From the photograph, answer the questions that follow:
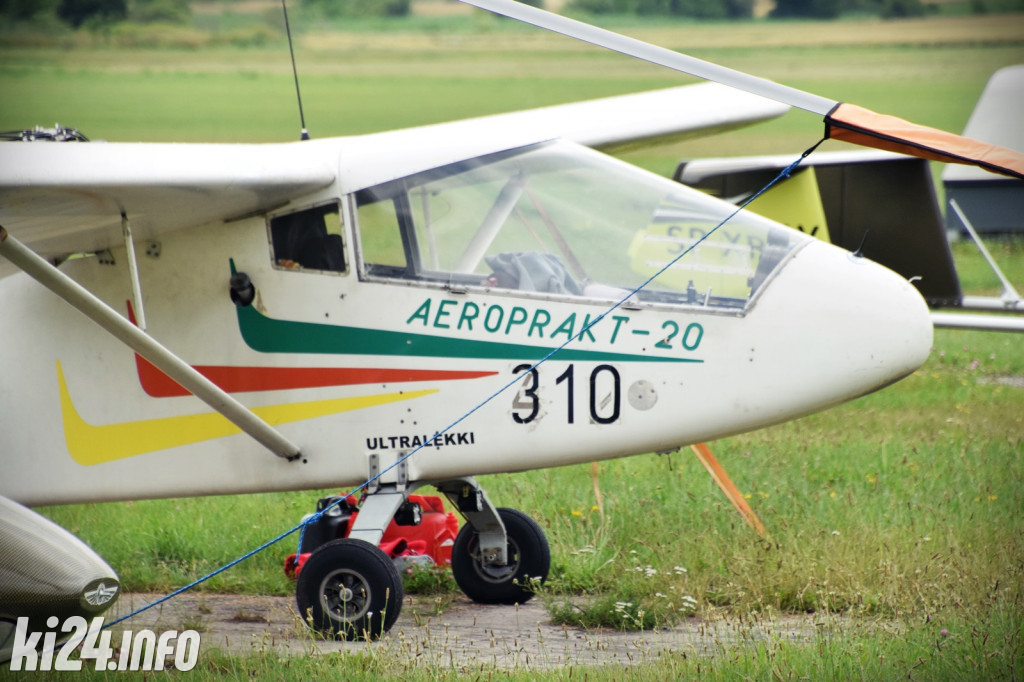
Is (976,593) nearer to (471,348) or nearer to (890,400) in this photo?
(471,348)

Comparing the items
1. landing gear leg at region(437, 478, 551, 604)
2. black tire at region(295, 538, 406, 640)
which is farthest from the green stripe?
landing gear leg at region(437, 478, 551, 604)

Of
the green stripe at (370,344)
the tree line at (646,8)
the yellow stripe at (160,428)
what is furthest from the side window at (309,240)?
the tree line at (646,8)

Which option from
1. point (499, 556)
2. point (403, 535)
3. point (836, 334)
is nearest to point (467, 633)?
point (499, 556)

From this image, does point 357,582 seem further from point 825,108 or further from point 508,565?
point 825,108

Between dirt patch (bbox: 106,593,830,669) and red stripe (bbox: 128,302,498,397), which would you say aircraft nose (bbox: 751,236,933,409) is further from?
red stripe (bbox: 128,302,498,397)

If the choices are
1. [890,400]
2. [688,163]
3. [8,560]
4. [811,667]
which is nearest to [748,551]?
[811,667]

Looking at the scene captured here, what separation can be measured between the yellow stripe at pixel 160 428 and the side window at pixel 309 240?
2.14 feet

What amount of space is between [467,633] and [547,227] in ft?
6.74

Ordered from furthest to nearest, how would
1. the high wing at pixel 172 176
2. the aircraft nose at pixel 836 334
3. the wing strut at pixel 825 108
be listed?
the aircraft nose at pixel 836 334, the high wing at pixel 172 176, the wing strut at pixel 825 108

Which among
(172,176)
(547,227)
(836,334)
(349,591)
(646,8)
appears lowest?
(349,591)

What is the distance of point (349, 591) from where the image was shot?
5.27 meters

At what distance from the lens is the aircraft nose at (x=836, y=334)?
16.2 ft

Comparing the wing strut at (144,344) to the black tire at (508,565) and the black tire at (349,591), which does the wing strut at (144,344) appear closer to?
the black tire at (349,591)

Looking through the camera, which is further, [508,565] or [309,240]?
[508,565]
